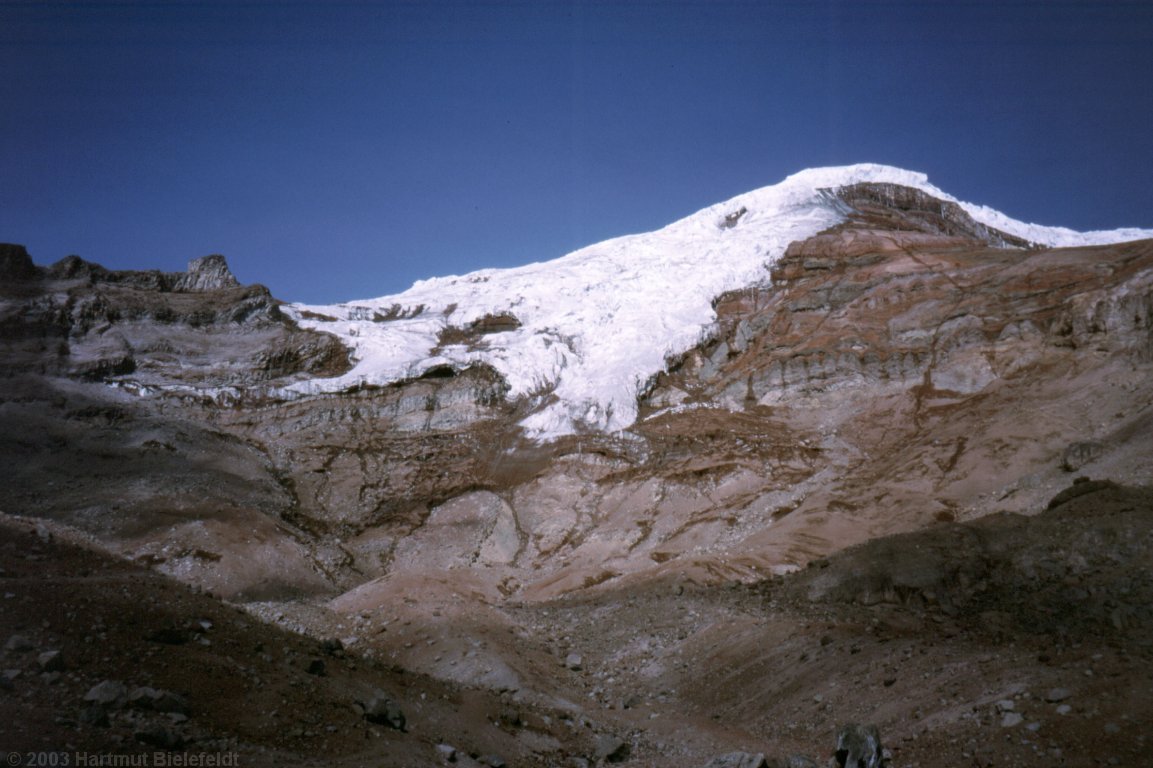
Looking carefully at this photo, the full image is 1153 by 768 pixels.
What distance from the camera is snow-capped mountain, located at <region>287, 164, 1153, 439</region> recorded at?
50.8m

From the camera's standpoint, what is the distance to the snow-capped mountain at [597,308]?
50.8 meters

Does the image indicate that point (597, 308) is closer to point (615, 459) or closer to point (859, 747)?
point (615, 459)

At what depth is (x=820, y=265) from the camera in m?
56.1

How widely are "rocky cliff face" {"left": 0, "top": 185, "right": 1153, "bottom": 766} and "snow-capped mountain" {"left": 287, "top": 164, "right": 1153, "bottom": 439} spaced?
160cm

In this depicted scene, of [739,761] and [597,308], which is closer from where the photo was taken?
[739,761]

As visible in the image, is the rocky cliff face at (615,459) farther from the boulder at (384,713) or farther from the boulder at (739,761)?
the boulder at (384,713)

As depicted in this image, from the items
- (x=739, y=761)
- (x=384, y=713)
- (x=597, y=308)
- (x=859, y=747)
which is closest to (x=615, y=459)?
(x=597, y=308)

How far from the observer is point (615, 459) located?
134 feet

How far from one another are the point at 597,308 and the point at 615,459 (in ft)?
74.7

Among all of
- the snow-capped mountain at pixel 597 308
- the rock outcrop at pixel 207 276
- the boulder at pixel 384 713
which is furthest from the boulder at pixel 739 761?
the rock outcrop at pixel 207 276

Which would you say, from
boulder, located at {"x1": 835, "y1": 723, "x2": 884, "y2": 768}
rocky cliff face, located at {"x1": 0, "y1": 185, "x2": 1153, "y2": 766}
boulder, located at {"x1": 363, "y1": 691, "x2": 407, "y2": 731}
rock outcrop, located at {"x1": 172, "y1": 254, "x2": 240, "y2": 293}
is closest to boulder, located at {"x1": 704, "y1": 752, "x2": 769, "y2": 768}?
boulder, located at {"x1": 835, "y1": 723, "x2": 884, "y2": 768}

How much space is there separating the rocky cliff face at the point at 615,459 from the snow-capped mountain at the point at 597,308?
5.26 ft

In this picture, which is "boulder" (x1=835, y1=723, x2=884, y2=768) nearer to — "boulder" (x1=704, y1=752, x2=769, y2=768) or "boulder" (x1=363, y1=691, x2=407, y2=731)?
"boulder" (x1=704, y1=752, x2=769, y2=768)

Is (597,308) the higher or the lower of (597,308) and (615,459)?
the higher
